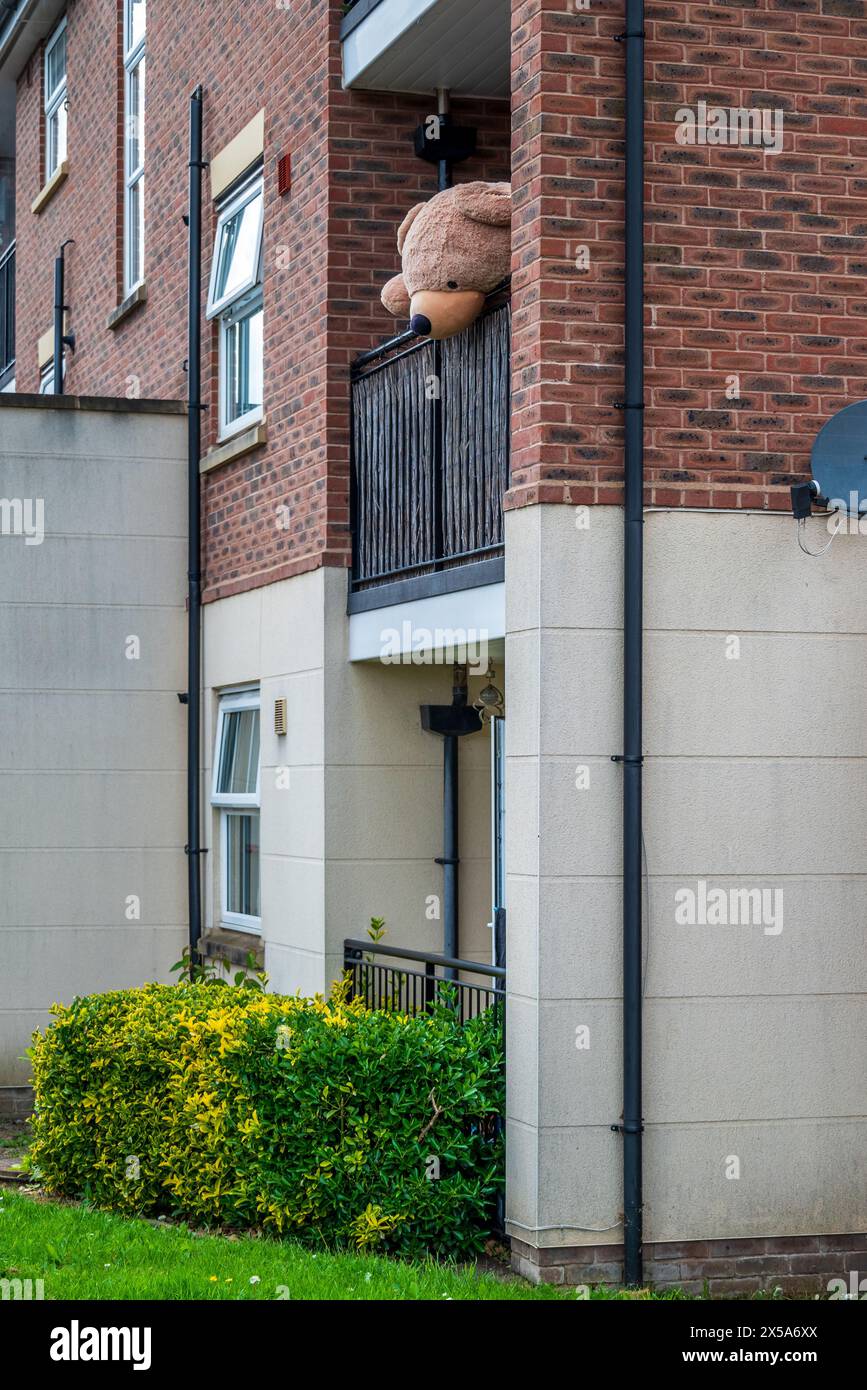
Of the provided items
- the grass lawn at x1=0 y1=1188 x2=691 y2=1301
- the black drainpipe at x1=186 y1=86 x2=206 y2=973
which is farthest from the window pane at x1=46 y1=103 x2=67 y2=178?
the grass lawn at x1=0 y1=1188 x2=691 y2=1301

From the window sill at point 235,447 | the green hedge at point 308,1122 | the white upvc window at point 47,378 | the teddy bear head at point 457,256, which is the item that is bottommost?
the green hedge at point 308,1122

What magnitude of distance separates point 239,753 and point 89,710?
3.81ft

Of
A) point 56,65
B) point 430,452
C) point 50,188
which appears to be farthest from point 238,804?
point 56,65

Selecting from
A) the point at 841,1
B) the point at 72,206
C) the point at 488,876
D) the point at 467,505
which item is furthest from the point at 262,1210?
the point at 72,206

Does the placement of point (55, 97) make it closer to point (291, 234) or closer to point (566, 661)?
point (291, 234)

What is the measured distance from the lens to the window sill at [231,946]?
437 inches

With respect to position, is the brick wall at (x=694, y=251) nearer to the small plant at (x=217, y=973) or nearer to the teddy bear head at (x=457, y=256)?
the teddy bear head at (x=457, y=256)

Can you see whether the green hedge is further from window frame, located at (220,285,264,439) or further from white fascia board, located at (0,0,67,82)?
white fascia board, located at (0,0,67,82)

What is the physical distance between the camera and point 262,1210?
8.18 m

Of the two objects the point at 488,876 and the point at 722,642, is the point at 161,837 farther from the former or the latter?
the point at 722,642

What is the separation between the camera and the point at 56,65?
1873cm

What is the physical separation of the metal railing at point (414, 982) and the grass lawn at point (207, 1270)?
1299 mm

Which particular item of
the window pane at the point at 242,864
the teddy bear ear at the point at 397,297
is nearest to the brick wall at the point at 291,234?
the teddy bear ear at the point at 397,297

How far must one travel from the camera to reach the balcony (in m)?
9.35
